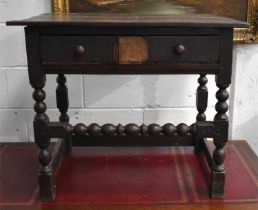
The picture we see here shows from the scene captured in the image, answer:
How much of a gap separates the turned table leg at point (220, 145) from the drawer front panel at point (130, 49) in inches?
5.0

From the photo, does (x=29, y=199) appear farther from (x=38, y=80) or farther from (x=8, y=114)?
(x=8, y=114)

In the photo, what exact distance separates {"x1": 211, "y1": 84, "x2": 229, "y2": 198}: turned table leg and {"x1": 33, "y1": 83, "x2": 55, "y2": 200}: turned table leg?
585 millimetres

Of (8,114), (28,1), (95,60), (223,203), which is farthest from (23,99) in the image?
(223,203)

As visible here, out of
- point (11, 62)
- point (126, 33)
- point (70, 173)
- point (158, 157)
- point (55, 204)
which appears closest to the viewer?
point (126, 33)

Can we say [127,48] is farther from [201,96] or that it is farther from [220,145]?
[201,96]

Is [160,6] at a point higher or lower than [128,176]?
higher

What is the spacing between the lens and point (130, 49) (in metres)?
1.15

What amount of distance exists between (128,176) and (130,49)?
571mm

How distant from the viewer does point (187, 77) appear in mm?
1828

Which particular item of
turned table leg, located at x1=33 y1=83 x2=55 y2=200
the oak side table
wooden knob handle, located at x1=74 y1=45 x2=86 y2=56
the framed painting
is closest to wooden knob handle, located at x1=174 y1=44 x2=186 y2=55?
the oak side table

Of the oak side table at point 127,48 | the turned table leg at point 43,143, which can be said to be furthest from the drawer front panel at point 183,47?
the turned table leg at point 43,143

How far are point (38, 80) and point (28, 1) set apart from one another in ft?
2.33

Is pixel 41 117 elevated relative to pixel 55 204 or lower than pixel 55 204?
elevated

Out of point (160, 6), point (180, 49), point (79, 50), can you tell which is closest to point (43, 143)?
point (79, 50)
